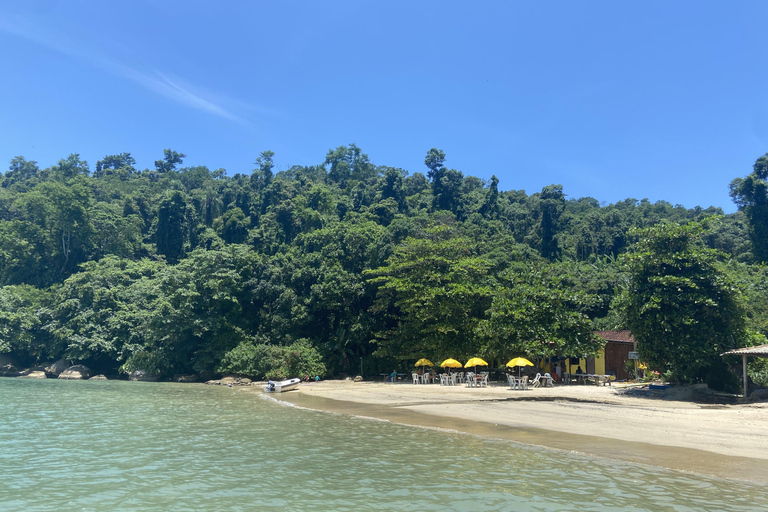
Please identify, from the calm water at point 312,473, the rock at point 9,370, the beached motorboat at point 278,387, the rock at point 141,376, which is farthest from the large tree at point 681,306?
the rock at point 9,370

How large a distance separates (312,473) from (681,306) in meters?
17.7

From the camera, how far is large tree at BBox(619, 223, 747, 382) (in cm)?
2052

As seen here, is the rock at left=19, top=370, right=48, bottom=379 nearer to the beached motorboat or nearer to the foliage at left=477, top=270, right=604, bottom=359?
the beached motorboat

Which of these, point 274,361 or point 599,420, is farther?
point 274,361

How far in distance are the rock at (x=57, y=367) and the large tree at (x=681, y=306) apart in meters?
44.6

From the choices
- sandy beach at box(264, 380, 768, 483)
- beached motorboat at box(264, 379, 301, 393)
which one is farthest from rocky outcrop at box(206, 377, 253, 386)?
sandy beach at box(264, 380, 768, 483)

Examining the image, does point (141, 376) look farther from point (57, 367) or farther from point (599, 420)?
point (599, 420)

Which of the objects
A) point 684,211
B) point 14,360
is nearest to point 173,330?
point 14,360

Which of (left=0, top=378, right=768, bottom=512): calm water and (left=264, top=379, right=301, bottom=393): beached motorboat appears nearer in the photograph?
(left=0, top=378, right=768, bottom=512): calm water

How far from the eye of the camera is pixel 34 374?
43.3m

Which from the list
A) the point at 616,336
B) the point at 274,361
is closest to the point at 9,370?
the point at 274,361

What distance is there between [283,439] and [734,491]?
10.3 metres

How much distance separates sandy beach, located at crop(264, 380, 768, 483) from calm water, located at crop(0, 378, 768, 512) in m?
1.09

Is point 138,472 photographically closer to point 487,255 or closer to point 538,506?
point 538,506
